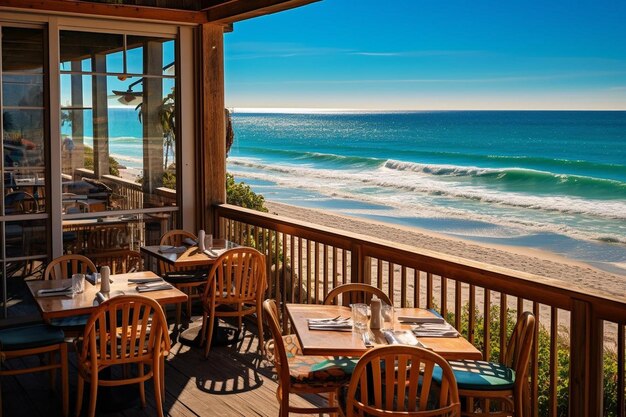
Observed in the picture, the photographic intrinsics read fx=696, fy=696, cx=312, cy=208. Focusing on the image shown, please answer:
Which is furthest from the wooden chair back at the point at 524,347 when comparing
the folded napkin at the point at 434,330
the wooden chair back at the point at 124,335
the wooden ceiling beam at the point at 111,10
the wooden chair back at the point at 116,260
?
the wooden ceiling beam at the point at 111,10

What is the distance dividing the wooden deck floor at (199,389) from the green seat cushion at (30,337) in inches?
16.6

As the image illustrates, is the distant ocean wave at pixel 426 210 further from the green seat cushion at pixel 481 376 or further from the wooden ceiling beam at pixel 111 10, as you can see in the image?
the green seat cushion at pixel 481 376

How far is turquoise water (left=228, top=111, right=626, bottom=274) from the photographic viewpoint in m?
19.5

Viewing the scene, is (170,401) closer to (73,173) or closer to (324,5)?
(73,173)

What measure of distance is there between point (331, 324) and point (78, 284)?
1710 mm

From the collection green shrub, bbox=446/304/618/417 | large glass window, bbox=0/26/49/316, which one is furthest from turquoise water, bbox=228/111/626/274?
large glass window, bbox=0/26/49/316

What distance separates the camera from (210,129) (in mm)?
6340

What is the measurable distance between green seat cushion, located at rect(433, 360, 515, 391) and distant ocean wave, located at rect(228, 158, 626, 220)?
56.7 feet

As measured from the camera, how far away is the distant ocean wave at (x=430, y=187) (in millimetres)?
20156

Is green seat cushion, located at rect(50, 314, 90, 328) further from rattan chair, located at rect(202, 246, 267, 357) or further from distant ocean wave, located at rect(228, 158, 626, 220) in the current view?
distant ocean wave, located at rect(228, 158, 626, 220)

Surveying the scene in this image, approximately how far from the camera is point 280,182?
91.4 feet

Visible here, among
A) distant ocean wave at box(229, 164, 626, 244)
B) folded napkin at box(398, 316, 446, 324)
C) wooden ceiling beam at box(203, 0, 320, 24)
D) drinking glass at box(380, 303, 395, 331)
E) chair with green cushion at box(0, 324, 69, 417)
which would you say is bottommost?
distant ocean wave at box(229, 164, 626, 244)

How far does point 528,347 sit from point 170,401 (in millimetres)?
2240

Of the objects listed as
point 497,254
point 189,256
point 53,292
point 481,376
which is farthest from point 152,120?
point 497,254
